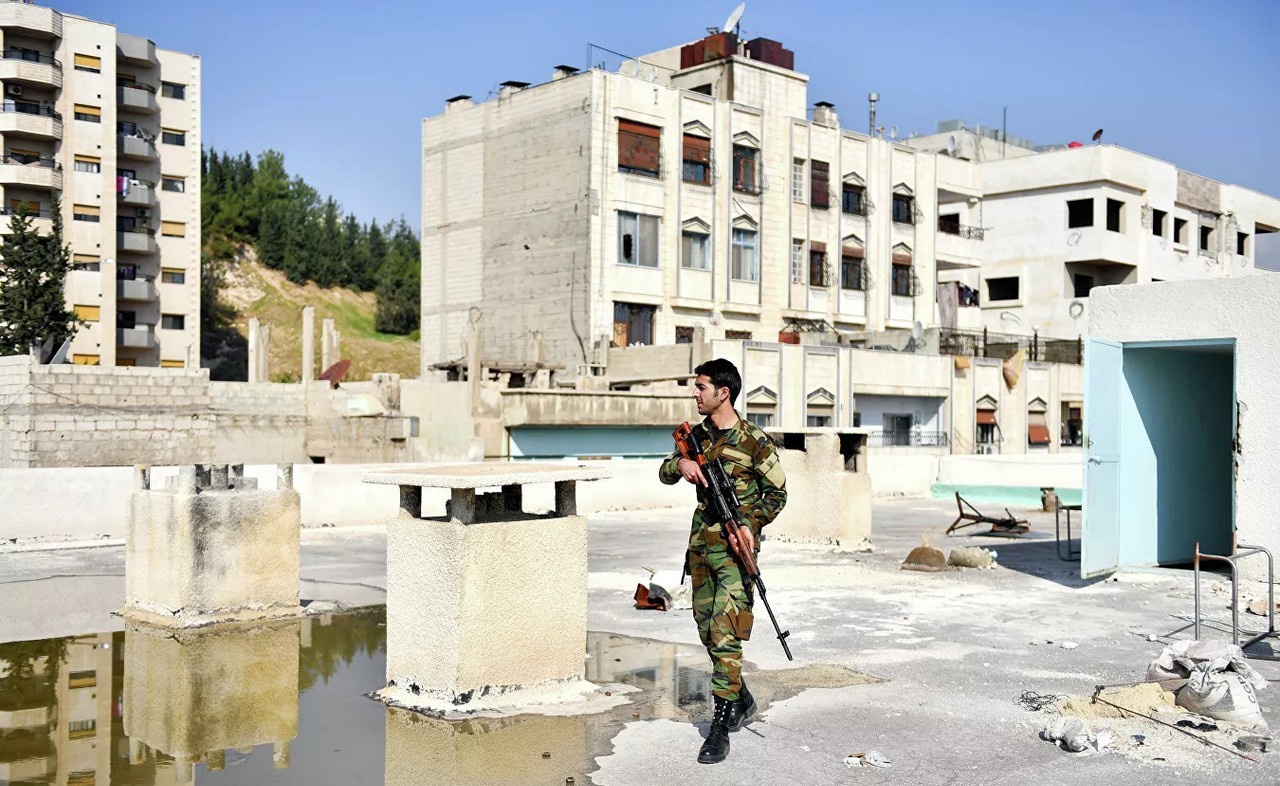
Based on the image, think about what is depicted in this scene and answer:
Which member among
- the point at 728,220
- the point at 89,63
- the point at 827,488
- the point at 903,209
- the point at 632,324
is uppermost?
the point at 89,63

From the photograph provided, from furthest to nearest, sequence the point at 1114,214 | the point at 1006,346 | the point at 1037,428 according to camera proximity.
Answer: the point at 1114,214 < the point at 1006,346 < the point at 1037,428

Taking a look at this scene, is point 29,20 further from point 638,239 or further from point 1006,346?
point 1006,346

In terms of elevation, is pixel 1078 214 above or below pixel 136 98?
below

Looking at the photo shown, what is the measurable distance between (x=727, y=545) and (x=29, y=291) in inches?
1928

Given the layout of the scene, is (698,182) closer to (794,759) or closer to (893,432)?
(893,432)

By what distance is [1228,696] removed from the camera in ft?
22.5

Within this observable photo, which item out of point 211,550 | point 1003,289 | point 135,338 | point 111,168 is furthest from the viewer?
point 1003,289

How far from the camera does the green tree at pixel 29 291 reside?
47719 millimetres

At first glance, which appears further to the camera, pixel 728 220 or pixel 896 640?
pixel 728 220

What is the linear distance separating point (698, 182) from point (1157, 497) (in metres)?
30.5

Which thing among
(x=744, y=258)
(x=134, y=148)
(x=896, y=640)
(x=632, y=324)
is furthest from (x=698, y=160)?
(x=896, y=640)

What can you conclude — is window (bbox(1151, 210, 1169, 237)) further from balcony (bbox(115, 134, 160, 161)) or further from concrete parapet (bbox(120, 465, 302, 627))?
concrete parapet (bbox(120, 465, 302, 627))

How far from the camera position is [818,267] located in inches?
1859

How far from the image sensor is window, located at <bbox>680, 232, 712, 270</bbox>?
4256 cm
